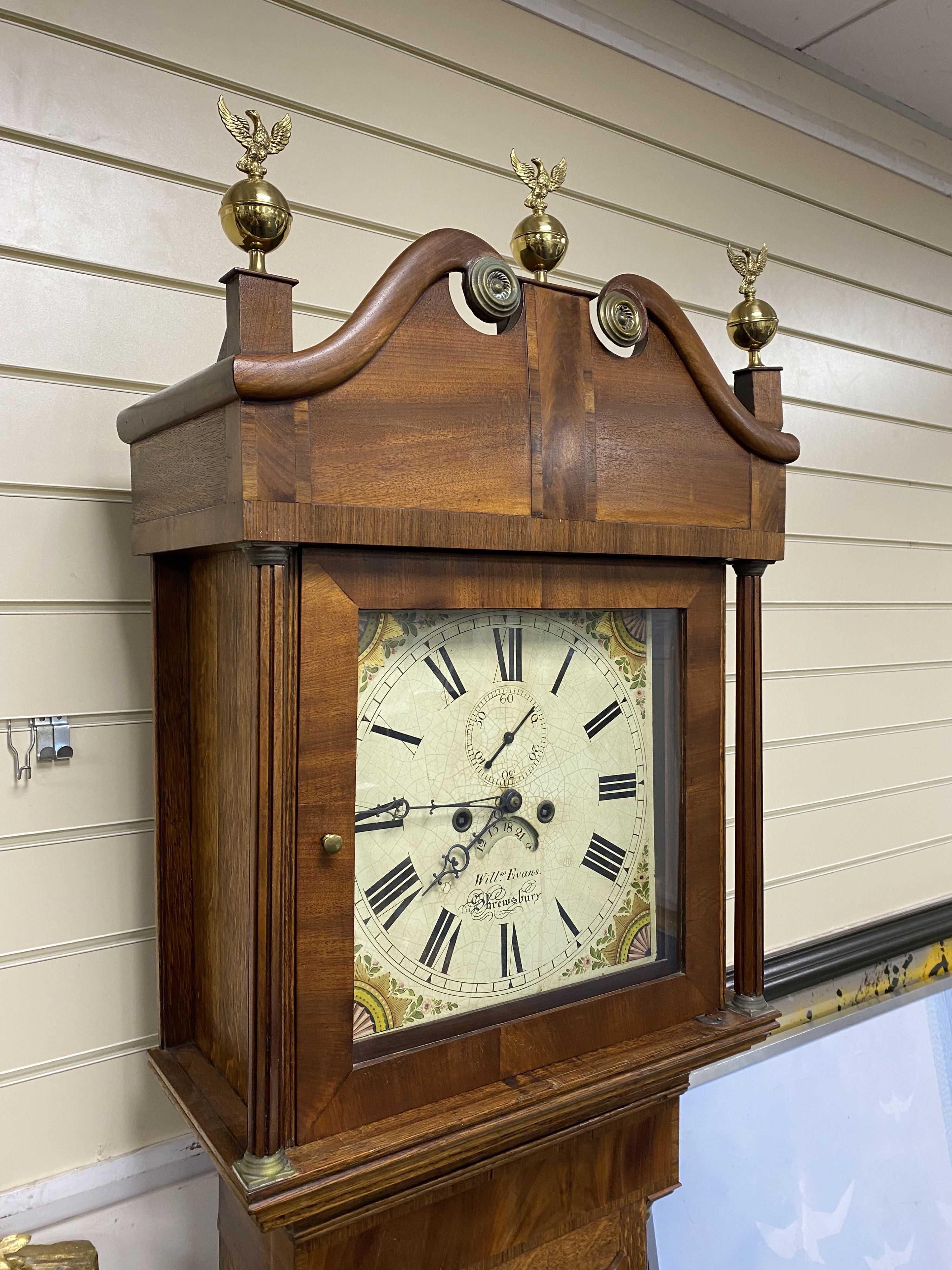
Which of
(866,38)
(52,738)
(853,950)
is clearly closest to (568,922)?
(52,738)

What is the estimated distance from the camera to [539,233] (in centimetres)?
90

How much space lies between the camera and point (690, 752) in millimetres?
1052

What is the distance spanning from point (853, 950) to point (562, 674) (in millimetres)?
1326

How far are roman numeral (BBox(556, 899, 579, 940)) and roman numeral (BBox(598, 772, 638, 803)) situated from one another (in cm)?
11

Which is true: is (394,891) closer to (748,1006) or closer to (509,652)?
(509,652)

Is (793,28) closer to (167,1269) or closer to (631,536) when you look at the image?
(631,536)

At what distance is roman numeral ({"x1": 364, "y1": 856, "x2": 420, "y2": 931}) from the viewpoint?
86 cm

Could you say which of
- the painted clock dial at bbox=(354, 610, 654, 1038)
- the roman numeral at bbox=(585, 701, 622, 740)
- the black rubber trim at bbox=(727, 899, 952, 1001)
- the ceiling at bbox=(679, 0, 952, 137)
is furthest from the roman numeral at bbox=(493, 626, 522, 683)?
the ceiling at bbox=(679, 0, 952, 137)

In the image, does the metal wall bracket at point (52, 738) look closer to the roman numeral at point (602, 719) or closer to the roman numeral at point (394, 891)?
the roman numeral at point (394, 891)

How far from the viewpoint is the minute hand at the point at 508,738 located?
3.03 ft

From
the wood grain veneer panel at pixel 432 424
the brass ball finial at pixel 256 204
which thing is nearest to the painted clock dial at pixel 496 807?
the wood grain veneer panel at pixel 432 424

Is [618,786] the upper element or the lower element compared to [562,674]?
lower

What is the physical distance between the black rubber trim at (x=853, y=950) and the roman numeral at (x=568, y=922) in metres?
0.77

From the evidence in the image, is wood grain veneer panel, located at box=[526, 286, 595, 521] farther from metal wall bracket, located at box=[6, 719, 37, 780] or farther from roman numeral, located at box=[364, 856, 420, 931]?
metal wall bracket, located at box=[6, 719, 37, 780]
